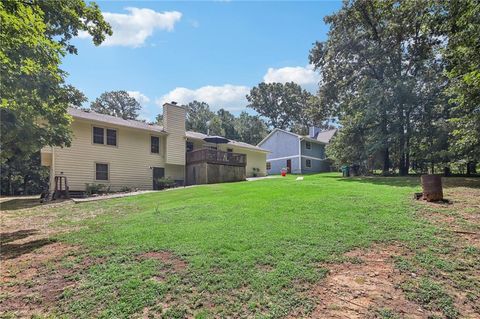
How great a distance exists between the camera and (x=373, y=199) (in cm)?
920

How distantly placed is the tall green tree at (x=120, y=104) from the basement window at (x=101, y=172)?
3573cm

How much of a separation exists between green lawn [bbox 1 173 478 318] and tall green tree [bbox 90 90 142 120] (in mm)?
47778

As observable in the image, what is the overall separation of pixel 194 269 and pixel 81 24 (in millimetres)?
6557

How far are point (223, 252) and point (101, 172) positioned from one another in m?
15.8

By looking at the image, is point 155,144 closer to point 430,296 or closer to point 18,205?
point 18,205

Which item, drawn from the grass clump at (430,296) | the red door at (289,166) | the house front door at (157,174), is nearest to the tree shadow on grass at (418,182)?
the grass clump at (430,296)

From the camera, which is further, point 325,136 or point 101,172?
point 325,136

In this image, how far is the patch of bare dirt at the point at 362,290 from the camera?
3.47 metres

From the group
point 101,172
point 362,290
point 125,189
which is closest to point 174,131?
point 125,189

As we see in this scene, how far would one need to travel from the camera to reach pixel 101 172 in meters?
18.3

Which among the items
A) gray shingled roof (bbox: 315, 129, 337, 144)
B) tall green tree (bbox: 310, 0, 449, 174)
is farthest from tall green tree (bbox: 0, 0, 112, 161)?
gray shingled roof (bbox: 315, 129, 337, 144)

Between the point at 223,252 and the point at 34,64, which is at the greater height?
the point at 34,64

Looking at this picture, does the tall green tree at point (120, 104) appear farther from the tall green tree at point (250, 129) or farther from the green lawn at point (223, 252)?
the green lawn at point (223, 252)

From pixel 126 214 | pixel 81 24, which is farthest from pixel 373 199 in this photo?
pixel 81 24
